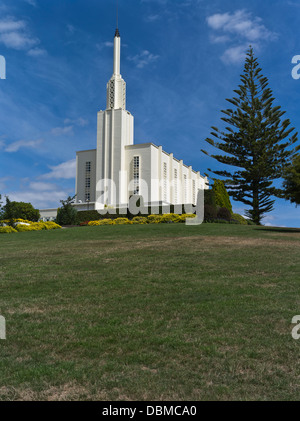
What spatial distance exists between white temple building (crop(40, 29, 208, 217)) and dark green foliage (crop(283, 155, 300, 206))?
26.2 m

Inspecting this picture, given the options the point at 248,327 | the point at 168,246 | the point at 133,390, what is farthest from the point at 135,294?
the point at 168,246

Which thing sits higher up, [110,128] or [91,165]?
[110,128]

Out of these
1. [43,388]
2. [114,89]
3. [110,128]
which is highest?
[114,89]

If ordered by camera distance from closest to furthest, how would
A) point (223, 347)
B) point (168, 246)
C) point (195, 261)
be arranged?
point (223, 347), point (195, 261), point (168, 246)

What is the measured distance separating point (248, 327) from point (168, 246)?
25.3ft

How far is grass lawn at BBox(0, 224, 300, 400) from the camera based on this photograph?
3.60m

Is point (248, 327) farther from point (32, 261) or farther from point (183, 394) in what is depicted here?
point (32, 261)

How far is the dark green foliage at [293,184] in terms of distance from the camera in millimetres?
19938

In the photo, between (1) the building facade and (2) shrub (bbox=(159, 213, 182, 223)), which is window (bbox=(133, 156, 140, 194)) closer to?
(1) the building facade

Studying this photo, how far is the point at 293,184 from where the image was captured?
20531 mm

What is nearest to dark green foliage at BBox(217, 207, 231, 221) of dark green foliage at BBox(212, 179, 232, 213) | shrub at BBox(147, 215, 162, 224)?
dark green foliage at BBox(212, 179, 232, 213)

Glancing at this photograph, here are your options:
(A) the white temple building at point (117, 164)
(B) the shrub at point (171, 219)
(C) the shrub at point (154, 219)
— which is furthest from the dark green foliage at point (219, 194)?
(A) the white temple building at point (117, 164)

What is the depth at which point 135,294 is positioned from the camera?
6766 millimetres

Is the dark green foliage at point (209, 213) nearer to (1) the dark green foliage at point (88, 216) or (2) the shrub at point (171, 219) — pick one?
(2) the shrub at point (171, 219)
